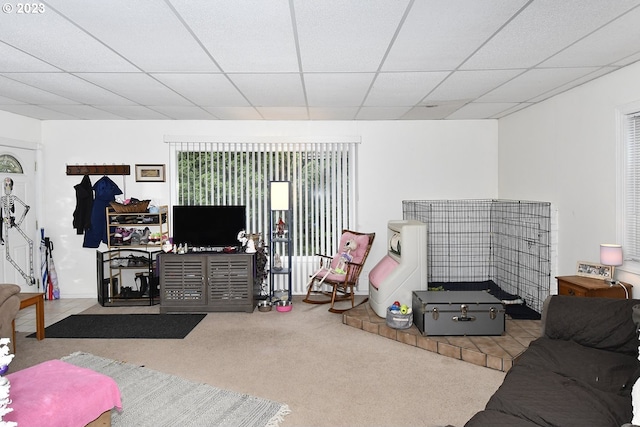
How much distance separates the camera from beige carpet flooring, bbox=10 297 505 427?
2852 mm

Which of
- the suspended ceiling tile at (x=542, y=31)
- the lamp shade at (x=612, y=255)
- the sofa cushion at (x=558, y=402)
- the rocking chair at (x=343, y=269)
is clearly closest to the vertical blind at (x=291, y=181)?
the rocking chair at (x=343, y=269)

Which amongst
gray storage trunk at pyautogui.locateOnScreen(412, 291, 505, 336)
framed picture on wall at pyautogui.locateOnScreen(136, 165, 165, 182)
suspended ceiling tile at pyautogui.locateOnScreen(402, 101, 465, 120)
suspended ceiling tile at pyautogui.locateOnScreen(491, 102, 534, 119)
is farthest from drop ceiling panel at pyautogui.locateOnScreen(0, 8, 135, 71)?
suspended ceiling tile at pyautogui.locateOnScreen(491, 102, 534, 119)

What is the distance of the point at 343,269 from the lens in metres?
5.50

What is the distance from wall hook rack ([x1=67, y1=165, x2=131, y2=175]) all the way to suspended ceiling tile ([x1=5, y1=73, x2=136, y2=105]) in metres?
1.33

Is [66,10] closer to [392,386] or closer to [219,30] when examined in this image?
[219,30]

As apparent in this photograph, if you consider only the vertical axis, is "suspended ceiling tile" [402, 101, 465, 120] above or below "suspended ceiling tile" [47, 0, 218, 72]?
above

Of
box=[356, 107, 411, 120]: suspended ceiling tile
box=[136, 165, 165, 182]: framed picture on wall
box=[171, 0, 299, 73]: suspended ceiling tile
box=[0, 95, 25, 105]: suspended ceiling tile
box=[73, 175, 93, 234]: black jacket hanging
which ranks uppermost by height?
box=[356, 107, 411, 120]: suspended ceiling tile

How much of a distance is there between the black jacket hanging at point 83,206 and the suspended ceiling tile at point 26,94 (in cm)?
145

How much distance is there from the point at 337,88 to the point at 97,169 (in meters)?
4.00

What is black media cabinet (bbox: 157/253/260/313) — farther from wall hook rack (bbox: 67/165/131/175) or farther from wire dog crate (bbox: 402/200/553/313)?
wire dog crate (bbox: 402/200/553/313)

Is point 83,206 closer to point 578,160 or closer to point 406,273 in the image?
point 406,273

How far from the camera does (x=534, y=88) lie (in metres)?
4.30

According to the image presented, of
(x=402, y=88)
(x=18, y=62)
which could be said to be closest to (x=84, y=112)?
(x=18, y=62)

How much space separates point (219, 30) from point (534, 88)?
11.2 ft
